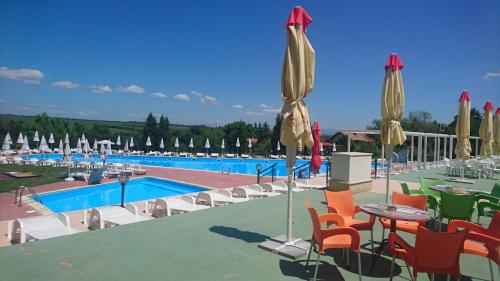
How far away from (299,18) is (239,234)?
3.24 meters

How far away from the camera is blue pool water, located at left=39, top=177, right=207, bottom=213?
497 inches

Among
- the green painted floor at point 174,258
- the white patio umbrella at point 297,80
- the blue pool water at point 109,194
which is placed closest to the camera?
the green painted floor at point 174,258

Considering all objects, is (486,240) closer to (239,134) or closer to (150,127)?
(239,134)

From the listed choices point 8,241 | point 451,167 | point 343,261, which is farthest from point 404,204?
point 451,167

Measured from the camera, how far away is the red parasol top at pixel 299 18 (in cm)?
398

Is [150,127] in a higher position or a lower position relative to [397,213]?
higher

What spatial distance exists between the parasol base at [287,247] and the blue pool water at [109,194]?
995cm

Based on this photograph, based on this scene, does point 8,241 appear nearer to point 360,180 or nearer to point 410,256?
point 410,256

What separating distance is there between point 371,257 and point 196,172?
17.4m

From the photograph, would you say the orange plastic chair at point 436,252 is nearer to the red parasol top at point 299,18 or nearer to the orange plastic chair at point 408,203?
the orange plastic chair at point 408,203

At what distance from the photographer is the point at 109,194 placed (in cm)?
1485

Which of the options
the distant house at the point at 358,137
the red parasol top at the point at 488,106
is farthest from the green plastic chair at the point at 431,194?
the red parasol top at the point at 488,106

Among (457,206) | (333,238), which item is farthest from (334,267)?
(457,206)

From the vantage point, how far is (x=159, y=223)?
17.6 ft
